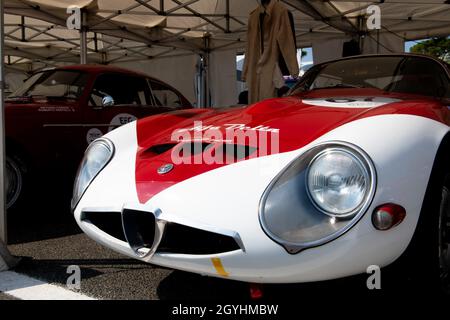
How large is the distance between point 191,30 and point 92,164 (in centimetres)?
825

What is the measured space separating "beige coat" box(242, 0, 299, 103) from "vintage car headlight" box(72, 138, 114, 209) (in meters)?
2.03

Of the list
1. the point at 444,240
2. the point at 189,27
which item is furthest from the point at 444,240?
the point at 189,27

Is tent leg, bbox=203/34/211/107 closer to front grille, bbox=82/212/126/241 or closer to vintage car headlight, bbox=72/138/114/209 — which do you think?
vintage car headlight, bbox=72/138/114/209

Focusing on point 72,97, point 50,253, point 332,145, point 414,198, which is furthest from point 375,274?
point 72,97

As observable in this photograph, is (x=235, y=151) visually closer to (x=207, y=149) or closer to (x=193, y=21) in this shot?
(x=207, y=149)

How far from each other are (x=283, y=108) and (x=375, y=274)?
1.05m

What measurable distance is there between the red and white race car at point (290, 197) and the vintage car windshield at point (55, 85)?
255 cm

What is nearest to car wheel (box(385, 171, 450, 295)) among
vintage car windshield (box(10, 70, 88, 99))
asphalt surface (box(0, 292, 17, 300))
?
asphalt surface (box(0, 292, 17, 300))

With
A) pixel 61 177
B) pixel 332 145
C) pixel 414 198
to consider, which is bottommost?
pixel 61 177

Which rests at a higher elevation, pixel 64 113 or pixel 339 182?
pixel 64 113

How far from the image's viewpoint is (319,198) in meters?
1.53
